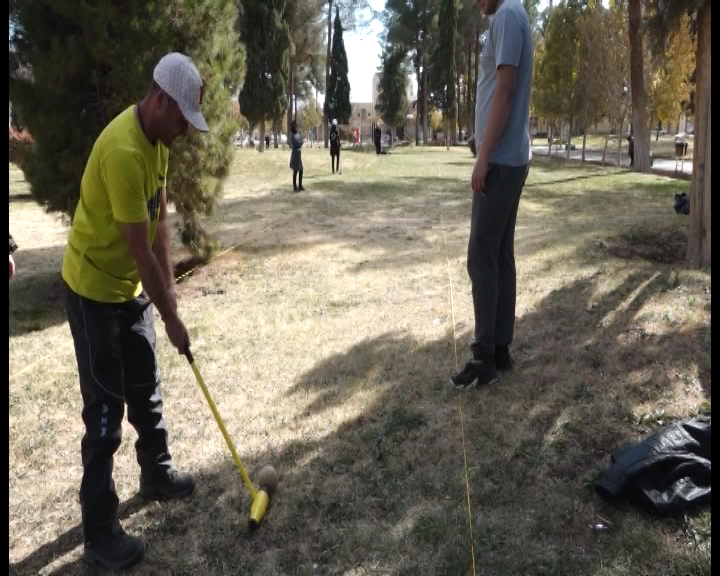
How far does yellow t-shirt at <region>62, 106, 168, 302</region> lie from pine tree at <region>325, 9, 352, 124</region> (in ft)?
141

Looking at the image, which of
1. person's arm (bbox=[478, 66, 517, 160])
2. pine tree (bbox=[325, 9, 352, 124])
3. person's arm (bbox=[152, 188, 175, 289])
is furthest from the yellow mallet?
pine tree (bbox=[325, 9, 352, 124])

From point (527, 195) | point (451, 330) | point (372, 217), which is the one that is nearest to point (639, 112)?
point (527, 195)

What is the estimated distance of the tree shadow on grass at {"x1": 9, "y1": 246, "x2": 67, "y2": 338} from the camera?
19.0 ft

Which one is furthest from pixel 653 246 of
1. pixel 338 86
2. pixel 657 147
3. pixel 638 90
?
pixel 338 86

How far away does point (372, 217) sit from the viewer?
1126 centimetres

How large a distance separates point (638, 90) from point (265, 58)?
1654 centimetres

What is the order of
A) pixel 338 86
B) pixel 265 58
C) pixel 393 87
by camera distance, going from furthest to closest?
pixel 393 87, pixel 338 86, pixel 265 58

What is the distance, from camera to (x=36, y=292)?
687 cm

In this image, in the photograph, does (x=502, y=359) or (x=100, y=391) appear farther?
(x=502, y=359)

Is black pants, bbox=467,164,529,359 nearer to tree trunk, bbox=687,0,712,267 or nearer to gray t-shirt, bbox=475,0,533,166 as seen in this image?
gray t-shirt, bbox=475,0,533,166

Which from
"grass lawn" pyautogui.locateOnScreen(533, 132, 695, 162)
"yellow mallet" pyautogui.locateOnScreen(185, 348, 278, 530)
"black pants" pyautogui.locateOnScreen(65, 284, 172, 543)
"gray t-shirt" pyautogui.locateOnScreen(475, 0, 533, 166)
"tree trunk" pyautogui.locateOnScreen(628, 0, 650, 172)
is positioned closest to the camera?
"black pants" pyautogui.locateOnScreen(65, 284, 172, 543)

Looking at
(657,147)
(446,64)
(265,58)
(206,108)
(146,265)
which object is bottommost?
(146,265)

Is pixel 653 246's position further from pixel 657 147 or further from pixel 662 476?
pixel 657 147
